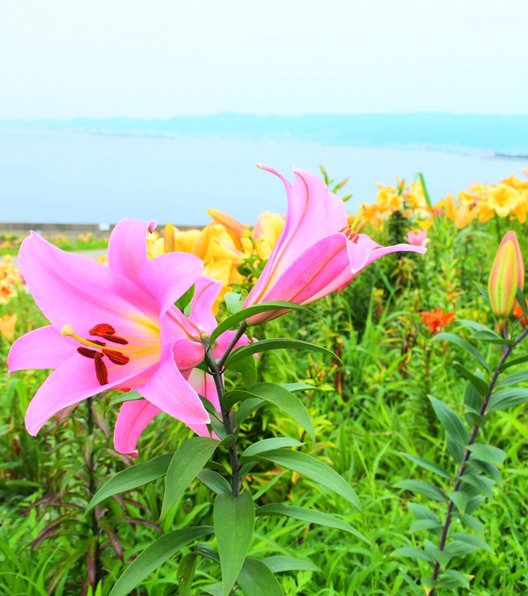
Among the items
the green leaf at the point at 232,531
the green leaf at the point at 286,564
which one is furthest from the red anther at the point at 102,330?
the green leaf at the point at 286,564

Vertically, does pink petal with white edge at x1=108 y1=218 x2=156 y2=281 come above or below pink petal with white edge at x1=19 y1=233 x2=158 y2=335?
above

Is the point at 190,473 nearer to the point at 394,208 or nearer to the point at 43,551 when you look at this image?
the point at 43,551

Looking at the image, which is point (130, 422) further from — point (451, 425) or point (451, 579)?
point (451, 579)

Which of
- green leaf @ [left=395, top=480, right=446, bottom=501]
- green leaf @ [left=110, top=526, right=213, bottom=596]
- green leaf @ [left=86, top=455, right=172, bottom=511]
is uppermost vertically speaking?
green leaf @ [left=86, top=455, right=172, bottom=511]

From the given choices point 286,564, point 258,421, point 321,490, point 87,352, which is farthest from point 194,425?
point 258,421

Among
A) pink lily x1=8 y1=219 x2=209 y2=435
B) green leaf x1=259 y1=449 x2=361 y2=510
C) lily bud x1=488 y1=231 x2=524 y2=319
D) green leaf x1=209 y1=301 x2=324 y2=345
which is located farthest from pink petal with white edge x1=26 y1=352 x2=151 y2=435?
lily bud x1=488 y1=231 x2=524 y2=319

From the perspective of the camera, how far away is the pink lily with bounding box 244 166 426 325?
0.64 meters

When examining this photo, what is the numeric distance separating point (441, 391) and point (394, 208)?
4.77 ft

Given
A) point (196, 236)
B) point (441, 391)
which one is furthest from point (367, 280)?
point (196, 236)

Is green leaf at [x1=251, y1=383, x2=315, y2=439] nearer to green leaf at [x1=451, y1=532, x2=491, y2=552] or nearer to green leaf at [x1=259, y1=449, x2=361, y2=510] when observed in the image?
green leaf at [x1=259, y1=449, x2=361, y2=510]

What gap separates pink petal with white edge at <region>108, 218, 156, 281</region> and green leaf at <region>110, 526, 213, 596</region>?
33 centimetres

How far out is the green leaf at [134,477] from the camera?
0.71 metres

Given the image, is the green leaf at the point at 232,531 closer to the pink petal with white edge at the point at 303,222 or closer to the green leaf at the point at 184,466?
the green leaf at the point at 184,466

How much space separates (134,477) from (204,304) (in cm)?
21
